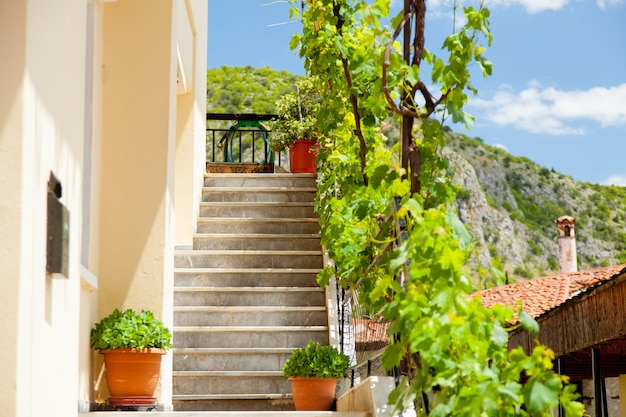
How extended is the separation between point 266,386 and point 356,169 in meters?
2.28

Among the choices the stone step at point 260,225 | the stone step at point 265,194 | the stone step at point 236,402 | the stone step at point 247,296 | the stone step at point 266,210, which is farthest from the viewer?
the stone step at point 265,194

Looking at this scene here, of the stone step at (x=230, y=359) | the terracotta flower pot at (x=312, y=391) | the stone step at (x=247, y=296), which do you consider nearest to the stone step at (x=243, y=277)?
the stone step at (x=247, y=296)

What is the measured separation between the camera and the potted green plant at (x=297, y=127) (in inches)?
489

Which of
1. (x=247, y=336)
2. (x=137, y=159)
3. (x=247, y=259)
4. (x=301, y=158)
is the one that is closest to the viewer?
(x=137, y=159)

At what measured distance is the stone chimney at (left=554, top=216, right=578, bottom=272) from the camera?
2338 centimetres

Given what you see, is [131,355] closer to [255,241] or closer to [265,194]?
[255,241]

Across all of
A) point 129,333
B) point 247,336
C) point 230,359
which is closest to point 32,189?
point 129,333

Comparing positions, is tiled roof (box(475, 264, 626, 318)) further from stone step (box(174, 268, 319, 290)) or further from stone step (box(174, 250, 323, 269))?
stone step (box(174, 268, 319, 290))

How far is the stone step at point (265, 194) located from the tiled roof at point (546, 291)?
6168mm

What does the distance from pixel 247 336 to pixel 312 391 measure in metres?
1.63

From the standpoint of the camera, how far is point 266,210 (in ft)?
32.9

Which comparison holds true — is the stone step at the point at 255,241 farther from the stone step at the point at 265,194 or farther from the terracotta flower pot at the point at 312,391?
the terracotta flower pot at the point at 312,391

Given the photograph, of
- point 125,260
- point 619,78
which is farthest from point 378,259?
point 619,78

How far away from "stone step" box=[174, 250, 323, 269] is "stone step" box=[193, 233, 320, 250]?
12.5 inches
